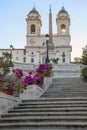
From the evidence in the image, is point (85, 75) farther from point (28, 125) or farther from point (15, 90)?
point (28, 125)

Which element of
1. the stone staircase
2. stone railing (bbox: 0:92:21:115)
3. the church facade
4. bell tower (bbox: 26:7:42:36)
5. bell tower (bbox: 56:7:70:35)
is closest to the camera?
the stone staircase

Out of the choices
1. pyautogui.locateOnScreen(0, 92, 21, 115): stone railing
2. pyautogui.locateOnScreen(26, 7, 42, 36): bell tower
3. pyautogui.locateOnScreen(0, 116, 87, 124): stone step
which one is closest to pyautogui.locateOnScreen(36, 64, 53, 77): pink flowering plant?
pyautogui.locateOnScreen(0, 92, 21, 115): stone railing

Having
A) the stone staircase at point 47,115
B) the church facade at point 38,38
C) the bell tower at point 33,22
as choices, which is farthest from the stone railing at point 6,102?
the bell tower at point 33,22

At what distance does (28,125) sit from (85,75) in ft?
47.9

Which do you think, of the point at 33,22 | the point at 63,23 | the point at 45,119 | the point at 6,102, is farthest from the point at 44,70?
the point at 63,23

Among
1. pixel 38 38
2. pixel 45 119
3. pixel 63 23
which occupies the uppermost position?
pixel 63 23

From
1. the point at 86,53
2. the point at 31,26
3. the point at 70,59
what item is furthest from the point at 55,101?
the point at 31,26

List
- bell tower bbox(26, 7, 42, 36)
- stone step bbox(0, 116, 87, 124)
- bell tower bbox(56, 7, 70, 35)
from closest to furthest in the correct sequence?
stone step bbox(0, 116, 87, 124) < bell tower bbox(56, 7, 70, 35) < bell tower bbox(26, 7, 42, 36)

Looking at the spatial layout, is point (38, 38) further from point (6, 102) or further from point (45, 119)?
point (45, 119)

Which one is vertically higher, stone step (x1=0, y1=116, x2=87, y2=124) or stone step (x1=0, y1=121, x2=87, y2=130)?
stone step (x1=0, y1=116, x2=87, y2=124)

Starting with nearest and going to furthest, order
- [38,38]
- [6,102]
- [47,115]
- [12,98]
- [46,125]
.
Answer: [46,125] → [47,115] → [6,102] → [12,98] → [38,38]

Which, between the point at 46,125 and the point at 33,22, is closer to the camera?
the point at 46,125

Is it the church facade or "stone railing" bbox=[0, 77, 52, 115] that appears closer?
"stone railing" bbox=[0, 77, 52, 115]

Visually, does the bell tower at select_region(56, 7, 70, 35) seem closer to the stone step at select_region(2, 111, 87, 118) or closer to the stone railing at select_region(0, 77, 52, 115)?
the stone railing at select_region(0, 77, 52, 115)
